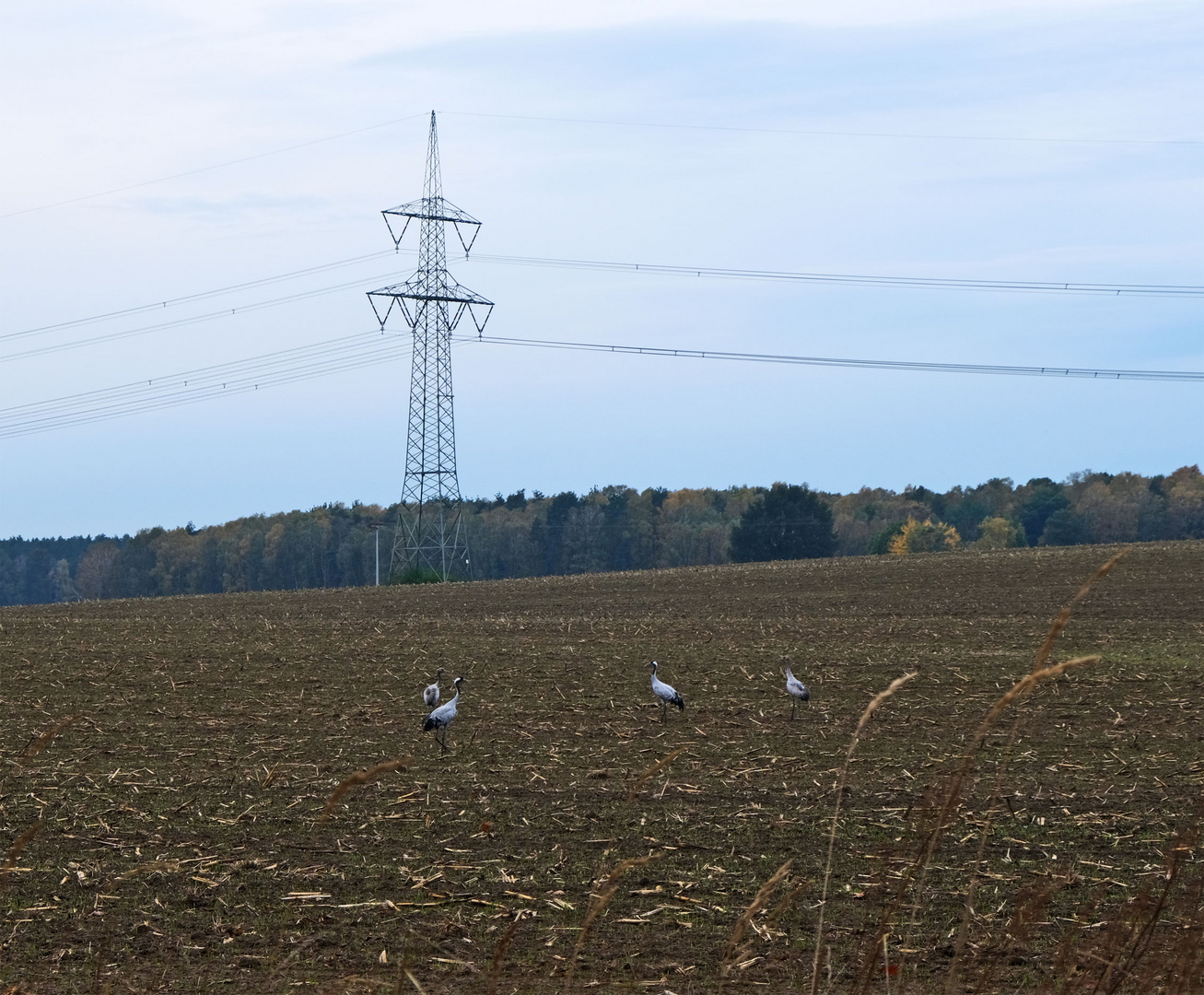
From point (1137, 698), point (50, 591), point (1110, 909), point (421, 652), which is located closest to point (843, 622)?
point (421, 652)

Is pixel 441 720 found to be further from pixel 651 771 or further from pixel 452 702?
pixel 651 771

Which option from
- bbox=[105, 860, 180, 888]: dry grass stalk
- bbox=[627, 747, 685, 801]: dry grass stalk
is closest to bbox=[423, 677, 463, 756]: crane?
bbox=[105, 860, 180, 888]: dry grass stalk

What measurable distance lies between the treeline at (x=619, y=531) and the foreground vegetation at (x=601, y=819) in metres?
85.6

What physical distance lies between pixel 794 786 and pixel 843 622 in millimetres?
22684

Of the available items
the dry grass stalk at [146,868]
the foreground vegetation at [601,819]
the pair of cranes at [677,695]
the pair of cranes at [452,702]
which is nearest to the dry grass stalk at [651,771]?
the foreground vegetation at [601,819]

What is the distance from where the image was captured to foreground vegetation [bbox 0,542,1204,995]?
779 cm

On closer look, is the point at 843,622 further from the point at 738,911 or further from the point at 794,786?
the point at 738,911

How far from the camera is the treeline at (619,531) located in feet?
375

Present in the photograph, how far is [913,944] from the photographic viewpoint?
8.40m

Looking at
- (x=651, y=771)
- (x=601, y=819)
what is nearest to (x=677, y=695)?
(x=601, y=819)

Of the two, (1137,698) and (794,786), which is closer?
(794,786)

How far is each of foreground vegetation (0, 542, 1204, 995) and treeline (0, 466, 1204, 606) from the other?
85625 millimetres

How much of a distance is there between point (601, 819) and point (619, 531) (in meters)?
128

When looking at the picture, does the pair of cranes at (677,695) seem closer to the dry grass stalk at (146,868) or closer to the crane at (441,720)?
the crane at (441,720)
